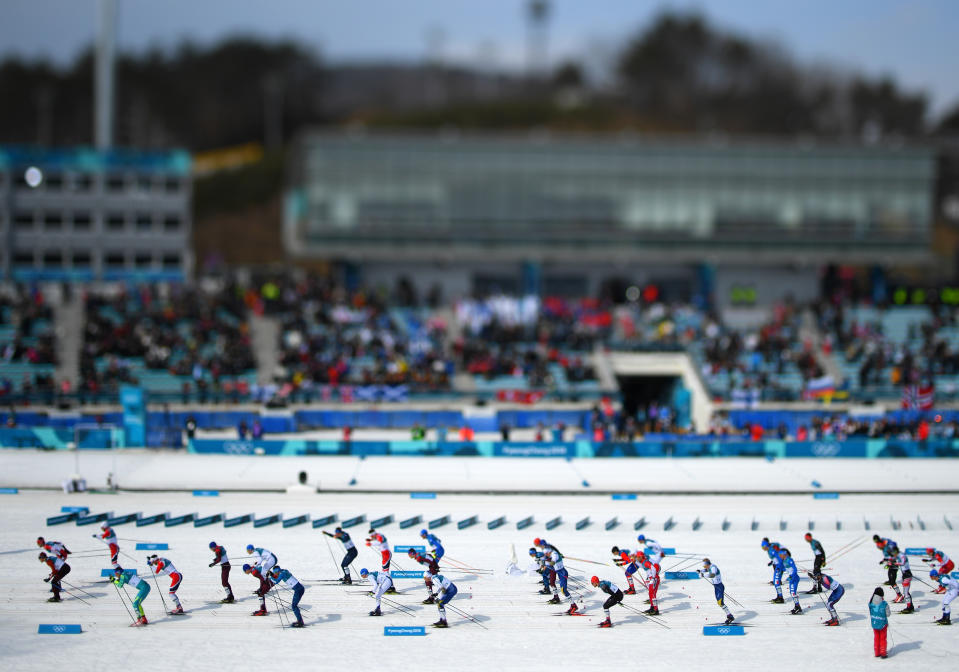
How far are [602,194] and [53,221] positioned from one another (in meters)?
24.5

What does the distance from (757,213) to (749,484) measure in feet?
76.5

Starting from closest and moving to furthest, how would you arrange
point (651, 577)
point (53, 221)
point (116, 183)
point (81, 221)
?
1. point (651, 577)
2. point (53, 221)
3. point (81, 221)
4. point (116, 183)

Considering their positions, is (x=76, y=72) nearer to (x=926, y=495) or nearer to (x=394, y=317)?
(x=394, y=317)

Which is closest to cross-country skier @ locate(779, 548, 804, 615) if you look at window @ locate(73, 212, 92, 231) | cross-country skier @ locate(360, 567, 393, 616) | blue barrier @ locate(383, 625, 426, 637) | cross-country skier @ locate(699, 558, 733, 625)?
cross-country skier @ locate(699, 558, 733, 625)

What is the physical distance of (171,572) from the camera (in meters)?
19.0

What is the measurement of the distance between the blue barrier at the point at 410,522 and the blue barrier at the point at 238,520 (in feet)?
12.0

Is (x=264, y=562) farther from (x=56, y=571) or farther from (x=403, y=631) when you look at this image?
(x=56, y=571)

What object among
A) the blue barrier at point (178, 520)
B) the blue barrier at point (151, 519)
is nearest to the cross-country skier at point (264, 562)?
the blue barrier at point (178, 520)

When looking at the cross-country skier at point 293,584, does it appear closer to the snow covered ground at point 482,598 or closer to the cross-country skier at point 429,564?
the snow covered ground at point 482,598

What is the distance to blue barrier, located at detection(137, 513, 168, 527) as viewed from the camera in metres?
24.6

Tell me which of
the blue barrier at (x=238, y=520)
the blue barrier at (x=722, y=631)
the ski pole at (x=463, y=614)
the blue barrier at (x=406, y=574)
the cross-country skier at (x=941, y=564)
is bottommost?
the blue barrier at (x=722, y=631)

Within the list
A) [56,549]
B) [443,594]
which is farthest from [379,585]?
[56,549]

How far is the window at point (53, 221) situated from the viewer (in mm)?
45156

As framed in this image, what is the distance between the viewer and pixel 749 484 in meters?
30.0
